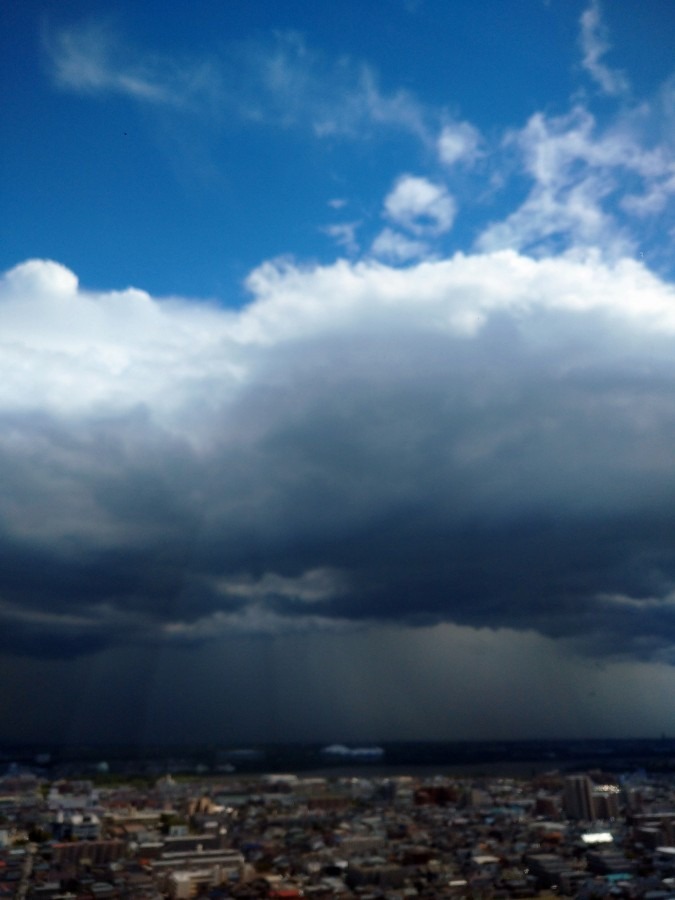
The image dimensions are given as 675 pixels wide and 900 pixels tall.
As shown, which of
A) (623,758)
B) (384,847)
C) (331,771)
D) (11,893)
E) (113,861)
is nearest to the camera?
(11,893)

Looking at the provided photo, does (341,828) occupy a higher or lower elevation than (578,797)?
lower

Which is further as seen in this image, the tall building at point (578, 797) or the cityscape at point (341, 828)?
the tall building at point (578, 797)

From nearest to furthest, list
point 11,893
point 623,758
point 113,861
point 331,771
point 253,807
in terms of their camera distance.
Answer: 1. point 11,893
2. point 113,861
3. point 253,807
4. point 331,771
5. point 623,758

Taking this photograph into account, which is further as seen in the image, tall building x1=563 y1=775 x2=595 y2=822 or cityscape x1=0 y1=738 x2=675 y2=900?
tall building x1=563 y1=775 x2=595 y2=822

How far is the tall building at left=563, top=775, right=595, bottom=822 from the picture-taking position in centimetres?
575

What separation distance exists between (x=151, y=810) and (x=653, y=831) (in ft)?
11.4

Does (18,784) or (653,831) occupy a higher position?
(18,784)

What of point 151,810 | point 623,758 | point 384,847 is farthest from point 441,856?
point 623,758

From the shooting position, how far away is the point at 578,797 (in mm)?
5891

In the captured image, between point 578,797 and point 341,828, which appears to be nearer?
point 341,828

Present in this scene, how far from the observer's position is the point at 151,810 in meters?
5.26

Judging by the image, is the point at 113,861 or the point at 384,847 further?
the point at 384,847

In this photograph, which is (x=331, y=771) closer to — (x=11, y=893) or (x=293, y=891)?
(x=293, y=891)

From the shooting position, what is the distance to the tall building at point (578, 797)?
575 centimetres
